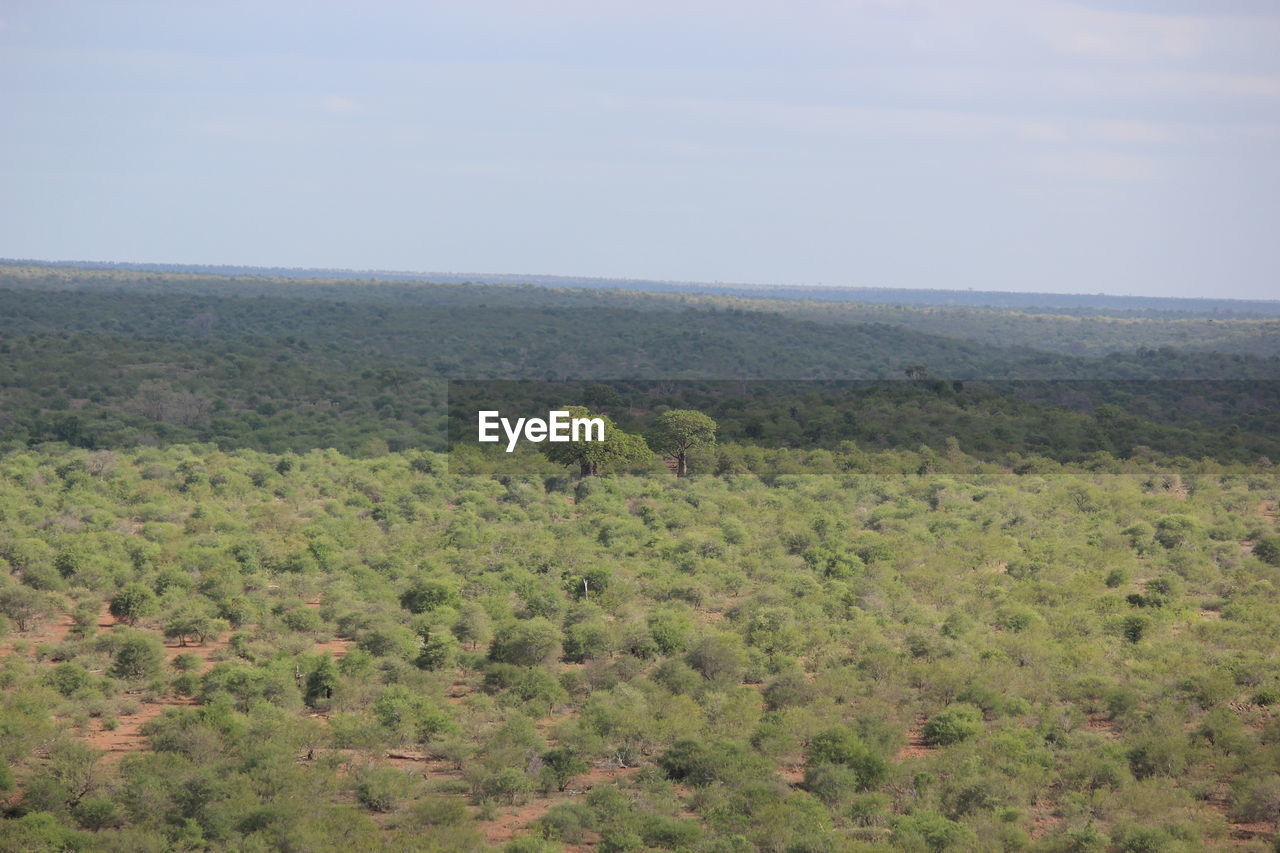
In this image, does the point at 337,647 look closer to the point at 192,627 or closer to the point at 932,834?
the point at 192,627

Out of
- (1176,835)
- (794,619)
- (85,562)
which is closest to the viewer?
(1176,835)

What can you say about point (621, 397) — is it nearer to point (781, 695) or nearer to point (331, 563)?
point (331, 563)

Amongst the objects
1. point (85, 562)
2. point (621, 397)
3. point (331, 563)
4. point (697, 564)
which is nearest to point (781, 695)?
point (697, 564)

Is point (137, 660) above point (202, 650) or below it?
above

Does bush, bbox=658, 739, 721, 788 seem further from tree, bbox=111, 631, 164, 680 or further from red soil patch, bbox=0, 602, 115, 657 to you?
red soil patch, bbox=0, 602, 115, 657

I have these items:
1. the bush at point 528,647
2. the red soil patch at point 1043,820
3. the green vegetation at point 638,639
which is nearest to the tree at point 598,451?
the green vegetation at point 638,639

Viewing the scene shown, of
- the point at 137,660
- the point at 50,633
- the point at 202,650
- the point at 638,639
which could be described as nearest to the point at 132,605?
the point at 50,633
